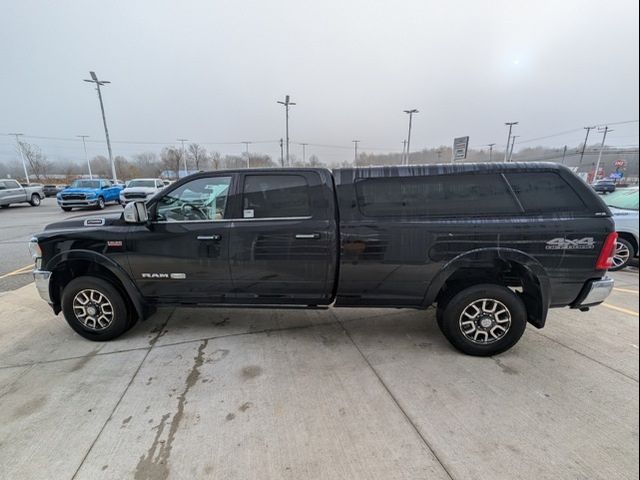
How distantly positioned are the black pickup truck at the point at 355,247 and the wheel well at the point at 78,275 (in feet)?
0.06

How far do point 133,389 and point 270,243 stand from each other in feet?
5.58

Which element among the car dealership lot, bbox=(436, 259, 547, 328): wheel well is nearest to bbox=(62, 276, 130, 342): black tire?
the car dealership lot

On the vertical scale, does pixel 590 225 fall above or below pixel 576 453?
above

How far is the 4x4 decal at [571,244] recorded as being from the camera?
282 cm

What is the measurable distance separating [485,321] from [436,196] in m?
1.30

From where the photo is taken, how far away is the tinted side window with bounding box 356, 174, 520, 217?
Answer: 291 centimetres

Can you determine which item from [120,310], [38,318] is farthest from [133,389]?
[38,318]

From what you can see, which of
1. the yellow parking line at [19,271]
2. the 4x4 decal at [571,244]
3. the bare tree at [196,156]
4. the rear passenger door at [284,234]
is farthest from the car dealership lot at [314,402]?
the bare tree at [196,156]

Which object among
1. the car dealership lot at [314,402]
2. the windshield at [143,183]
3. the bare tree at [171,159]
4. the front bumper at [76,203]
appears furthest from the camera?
the bare tree at [171,159]

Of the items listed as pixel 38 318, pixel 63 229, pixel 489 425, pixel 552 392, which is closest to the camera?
pixel 489 425

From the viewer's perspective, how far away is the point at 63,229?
334cm

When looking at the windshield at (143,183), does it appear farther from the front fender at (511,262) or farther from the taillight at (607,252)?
the taillight at (607,252)

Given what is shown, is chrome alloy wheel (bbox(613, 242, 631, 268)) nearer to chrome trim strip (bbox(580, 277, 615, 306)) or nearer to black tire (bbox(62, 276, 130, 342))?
chrome trim strip (bbox(580, 277, 615, 306))

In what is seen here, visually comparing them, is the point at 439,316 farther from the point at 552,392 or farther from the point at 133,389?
the point at 133,389
